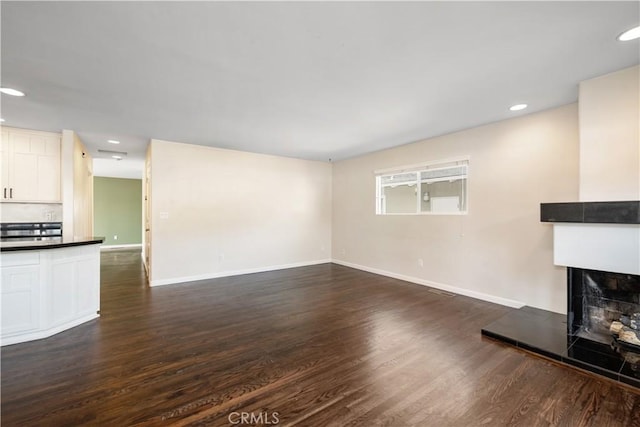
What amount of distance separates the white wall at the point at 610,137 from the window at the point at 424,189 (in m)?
1.63

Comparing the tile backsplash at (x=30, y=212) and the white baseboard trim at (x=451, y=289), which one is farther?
the tile backsplash at (x=30, y=212)

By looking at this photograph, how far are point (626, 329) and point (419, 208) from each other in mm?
2935

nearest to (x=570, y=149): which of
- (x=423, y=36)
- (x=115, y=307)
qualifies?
(x=423, y=36)

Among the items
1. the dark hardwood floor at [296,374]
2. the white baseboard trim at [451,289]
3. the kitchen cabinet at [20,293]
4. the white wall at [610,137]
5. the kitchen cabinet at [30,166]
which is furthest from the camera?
the kitchen cabinet at [30,166]

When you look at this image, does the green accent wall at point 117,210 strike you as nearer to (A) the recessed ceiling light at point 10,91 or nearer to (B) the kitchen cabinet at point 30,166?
(B) the kitchen cabinet at point 30,166

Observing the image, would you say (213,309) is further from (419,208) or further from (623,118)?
(623,118)

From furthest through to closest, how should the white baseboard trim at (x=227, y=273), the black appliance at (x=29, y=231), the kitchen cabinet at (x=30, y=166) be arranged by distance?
the white baseboard trim at (x=227, y=273), the black appliance at (x=29, y=231), the kitchen cabinet at (x=30, y=166)

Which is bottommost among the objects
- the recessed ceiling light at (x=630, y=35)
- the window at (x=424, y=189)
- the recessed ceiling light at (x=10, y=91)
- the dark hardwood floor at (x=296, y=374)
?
the dark hardwood floor at (x=296, y=374)

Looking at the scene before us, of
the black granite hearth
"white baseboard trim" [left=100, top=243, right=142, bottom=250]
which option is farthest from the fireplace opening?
"white baseboard trim" [left=100, top=243, right=142, bottom=250]

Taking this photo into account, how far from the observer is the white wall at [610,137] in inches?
94.8

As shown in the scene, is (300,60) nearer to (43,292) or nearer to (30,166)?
(43,292)

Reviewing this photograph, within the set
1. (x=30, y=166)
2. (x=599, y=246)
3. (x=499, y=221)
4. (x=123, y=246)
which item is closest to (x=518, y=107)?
(x=499, y=221)

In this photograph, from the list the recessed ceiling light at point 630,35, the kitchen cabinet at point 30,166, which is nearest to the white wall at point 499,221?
the recessed ceiling light at point 630,35

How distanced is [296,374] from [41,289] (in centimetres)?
280
